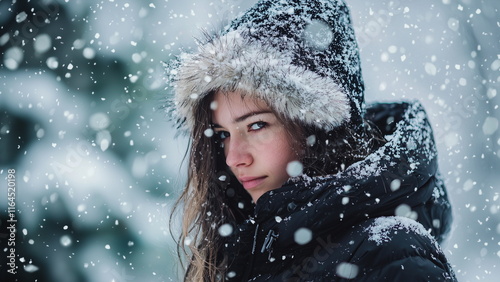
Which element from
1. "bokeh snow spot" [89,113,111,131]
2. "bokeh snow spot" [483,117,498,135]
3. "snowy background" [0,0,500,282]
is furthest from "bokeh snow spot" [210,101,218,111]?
"bokeh snow spot" [483,117,498,135]

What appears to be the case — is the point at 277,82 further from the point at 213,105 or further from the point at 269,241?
the point at 269,241

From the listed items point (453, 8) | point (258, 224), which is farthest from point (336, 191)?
point (453, 8)

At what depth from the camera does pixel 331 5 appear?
216cm

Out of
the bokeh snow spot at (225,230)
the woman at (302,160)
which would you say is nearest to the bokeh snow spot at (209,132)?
the woman at (302,160)

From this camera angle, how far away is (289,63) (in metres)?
1.90

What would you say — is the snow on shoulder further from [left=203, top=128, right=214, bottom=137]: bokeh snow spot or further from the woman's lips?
[left=203, top=128, right=214, bottom=137]: bokeh snow spot

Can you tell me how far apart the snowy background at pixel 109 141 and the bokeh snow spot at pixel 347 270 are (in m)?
2.73

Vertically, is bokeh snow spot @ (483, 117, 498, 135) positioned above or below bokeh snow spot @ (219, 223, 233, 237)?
below

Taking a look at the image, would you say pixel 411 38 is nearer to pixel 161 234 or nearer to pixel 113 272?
pixel 161 234

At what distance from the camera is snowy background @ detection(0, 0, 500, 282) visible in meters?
5.01

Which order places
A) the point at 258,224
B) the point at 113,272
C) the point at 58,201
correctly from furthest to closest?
the point at 113,272, the point at 58,201, the point at 258,224

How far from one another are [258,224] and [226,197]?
0.73m

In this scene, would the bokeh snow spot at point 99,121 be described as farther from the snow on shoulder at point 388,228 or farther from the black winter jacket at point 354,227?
the snow on shoulder at point 388,228

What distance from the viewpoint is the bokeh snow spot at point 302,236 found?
5.21 feet
